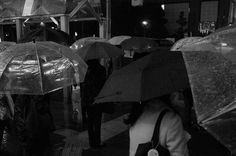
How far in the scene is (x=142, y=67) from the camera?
2490 mm

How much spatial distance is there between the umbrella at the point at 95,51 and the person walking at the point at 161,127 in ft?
10.5

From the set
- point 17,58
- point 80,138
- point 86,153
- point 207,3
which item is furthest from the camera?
point 207,3

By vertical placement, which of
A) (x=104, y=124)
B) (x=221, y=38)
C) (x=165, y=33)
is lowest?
(x=104, y=124)

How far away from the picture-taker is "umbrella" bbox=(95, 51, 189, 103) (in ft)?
7.61

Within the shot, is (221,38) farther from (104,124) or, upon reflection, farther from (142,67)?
(104,124)

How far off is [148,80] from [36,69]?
6.65ft

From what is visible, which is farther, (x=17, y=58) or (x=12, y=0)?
(x=12, y=0)

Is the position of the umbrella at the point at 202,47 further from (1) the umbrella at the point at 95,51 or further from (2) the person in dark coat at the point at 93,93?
(1) the umbrella at the point at 95,51

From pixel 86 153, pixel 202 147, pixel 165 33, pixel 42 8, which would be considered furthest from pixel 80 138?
pixel 165 33

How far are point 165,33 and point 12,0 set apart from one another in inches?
356

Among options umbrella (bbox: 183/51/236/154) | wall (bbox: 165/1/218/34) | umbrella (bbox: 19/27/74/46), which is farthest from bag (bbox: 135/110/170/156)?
wall (bbox: 165/1/218/34)

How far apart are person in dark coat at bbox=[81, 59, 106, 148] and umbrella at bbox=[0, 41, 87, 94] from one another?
118 cm

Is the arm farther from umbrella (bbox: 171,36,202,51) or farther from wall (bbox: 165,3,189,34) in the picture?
wall (bbox: 165,3,189,34)

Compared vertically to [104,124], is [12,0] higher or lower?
higher
